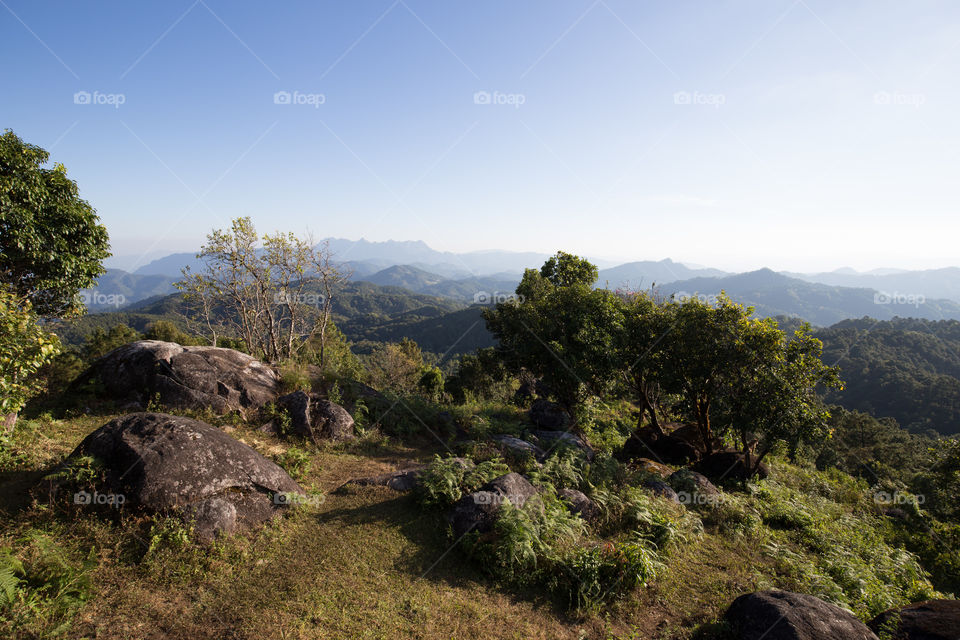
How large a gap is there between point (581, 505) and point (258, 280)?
21.2 meters

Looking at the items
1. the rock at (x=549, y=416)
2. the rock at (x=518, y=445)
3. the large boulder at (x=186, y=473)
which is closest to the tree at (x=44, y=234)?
the large boulder at (x=186, y=473)

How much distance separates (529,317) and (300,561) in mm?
13506

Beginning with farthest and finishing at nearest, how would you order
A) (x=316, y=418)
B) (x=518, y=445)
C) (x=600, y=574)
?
(x=518, y=445) < (x=316, y=418) < (x=600, y=574)

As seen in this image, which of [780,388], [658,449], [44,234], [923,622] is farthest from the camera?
[658,449]

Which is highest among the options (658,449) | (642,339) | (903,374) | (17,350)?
(17,350)

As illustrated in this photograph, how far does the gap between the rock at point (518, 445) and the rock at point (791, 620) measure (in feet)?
23.8

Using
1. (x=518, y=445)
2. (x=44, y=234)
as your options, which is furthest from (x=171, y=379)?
(x=518, y=445)

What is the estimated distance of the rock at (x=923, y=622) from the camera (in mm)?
6176

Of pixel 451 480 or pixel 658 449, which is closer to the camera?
pixel 451 480

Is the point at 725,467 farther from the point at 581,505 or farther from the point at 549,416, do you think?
the point at 581,505

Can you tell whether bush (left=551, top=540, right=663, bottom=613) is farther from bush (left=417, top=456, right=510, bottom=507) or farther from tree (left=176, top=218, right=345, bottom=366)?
tree (left=176, top=218, right=345, bottom=366)

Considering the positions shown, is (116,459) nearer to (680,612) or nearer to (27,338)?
(27,338)

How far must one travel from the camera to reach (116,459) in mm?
7867

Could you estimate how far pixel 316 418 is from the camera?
1413 centimetres
